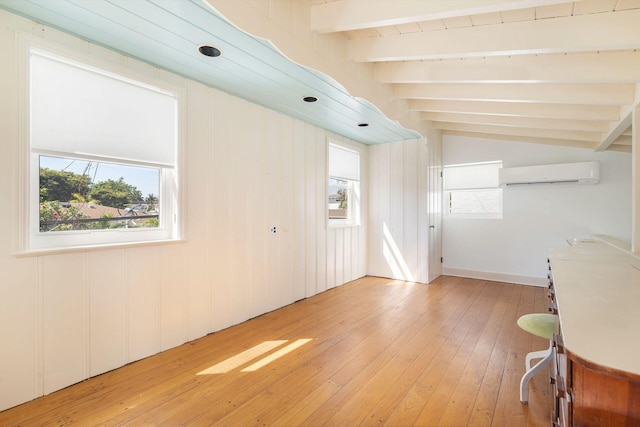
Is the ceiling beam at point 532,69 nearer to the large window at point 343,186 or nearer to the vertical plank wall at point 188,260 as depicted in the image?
the vertical plank wall at point 188,260

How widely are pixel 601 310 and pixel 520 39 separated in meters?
1.92

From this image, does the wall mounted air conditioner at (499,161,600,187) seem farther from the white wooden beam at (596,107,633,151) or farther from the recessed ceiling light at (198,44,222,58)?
the recessed ceiling light at (198,44,222,58)

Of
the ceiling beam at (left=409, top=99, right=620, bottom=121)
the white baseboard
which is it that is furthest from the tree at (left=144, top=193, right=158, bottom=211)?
the white baseboard

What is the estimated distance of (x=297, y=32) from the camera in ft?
7.15

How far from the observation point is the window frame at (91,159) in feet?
6.29

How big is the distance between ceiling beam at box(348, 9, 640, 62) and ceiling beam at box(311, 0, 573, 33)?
44 cm

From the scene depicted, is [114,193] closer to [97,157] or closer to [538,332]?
[97,157]

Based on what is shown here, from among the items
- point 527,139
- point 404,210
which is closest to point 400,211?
point 404,210

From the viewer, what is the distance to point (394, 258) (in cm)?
534

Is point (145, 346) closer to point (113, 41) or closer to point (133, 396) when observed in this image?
point (133, 396)

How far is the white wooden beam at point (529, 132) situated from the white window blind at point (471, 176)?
687 millimetres

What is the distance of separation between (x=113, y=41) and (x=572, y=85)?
13.0 ft

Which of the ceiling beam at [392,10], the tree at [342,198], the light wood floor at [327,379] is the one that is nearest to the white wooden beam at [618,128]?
the ceiling beam at [392,10]

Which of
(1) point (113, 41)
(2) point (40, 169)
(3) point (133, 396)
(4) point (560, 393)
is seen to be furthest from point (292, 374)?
(1) point (113, 41)
